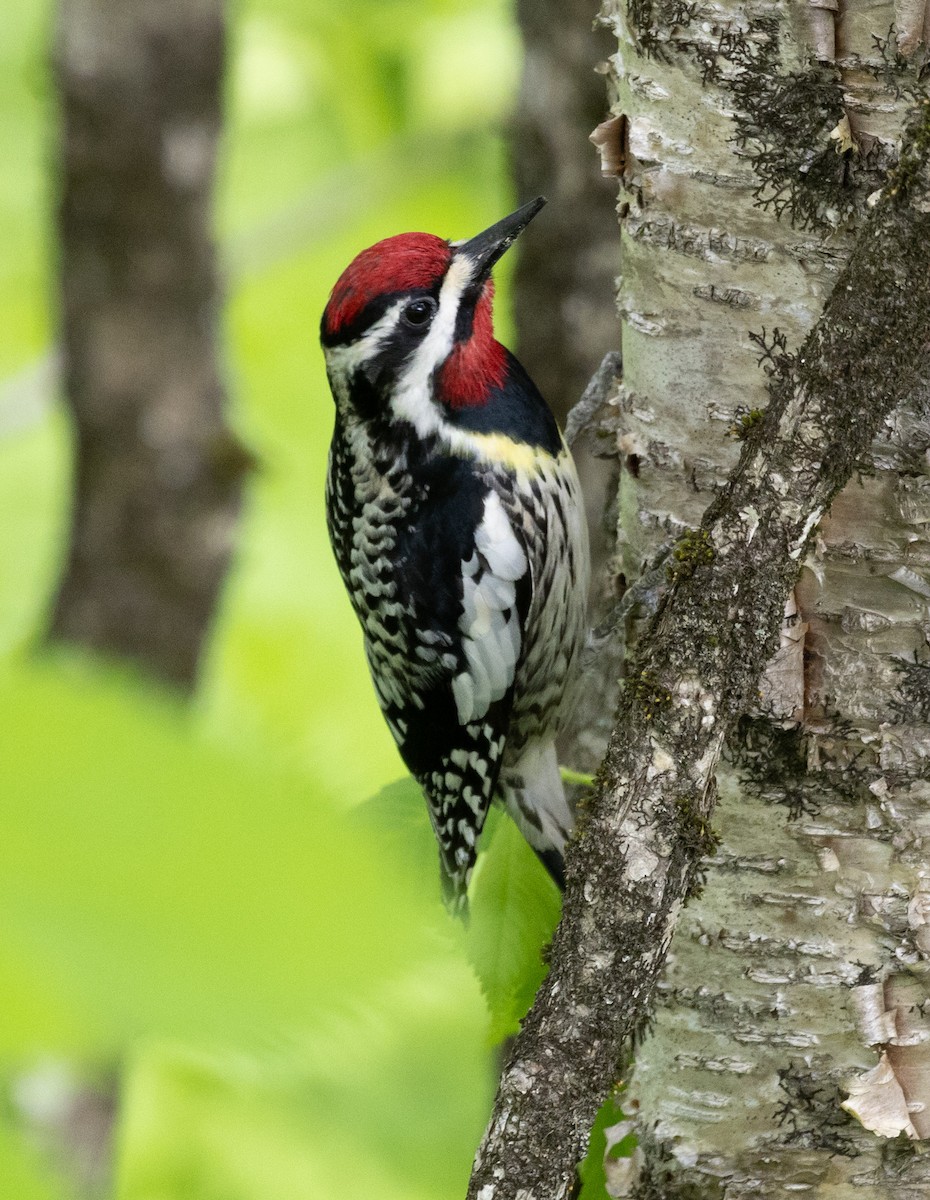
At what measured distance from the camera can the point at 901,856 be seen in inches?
53.6

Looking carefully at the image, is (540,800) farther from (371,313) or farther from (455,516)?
(371,313)

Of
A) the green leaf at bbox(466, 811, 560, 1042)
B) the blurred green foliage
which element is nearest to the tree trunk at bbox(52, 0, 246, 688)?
the blurred green foliage

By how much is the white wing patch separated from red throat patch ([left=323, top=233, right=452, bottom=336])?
13.9 inches

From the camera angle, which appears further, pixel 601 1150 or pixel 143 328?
pixel 143 328

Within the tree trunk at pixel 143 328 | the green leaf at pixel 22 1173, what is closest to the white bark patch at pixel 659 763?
the green leaf at pixel 22 1173

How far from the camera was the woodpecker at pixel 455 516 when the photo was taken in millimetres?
2029

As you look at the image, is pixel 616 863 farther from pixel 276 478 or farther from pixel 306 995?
pixel 276 478

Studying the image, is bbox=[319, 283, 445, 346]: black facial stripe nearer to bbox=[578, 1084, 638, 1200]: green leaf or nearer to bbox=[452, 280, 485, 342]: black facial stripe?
bbox=[452, 280, 485, 342]: black facial stripe

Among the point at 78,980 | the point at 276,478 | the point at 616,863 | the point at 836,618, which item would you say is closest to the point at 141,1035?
the point at 78,980

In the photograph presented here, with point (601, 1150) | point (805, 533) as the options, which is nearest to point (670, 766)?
point (805, 533)

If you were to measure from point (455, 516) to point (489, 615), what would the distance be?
16 cm

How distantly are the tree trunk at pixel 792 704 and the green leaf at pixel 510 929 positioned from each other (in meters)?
0.16

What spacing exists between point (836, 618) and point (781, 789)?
0.63 ft

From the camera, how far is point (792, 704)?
1.37m
